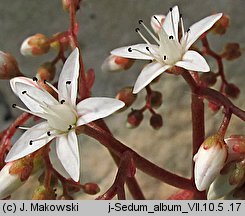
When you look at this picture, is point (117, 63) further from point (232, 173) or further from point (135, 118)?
point (232, 173)

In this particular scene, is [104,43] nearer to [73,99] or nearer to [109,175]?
[109,175]

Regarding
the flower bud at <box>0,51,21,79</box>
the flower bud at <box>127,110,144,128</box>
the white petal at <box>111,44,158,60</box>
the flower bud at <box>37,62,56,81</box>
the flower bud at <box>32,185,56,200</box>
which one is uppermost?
the white petal at <box>111,44,158,60</box>

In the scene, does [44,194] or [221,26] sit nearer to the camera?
[44,194]

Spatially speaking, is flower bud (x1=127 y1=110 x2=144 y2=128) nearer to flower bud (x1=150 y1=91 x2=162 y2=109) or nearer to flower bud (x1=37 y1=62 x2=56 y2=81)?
flower bud (x1=150 y1=91 x2=162 y2=109)

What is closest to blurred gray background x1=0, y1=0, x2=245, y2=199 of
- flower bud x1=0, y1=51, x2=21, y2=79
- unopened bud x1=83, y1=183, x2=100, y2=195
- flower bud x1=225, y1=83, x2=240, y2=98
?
flower bud x1=225, y1=83, x2=240, y2=98

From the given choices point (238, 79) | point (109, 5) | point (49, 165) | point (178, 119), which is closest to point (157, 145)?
point (178, 119)

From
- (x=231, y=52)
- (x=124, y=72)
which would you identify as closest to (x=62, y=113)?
(x=231, y=52)
